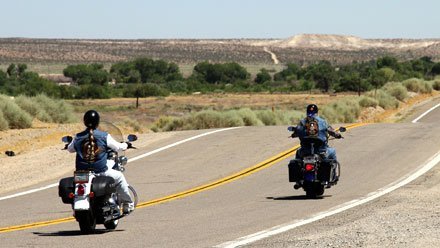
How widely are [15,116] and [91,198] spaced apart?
89.3ft

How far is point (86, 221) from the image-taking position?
1378 cm

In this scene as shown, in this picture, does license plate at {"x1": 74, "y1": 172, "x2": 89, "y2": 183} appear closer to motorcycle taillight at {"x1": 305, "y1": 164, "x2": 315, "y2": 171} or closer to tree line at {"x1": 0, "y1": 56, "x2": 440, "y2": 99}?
motorcycle taillight at {"x1": 305, "y1": 164, "x2": 315, "y2": 171}

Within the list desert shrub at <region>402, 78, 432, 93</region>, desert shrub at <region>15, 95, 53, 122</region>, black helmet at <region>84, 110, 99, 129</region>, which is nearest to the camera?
black helmet at <region>84, 110, 99, 129</region>

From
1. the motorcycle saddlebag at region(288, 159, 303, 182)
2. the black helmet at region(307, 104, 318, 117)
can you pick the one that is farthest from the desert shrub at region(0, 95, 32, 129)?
the black helmet at region(307, 104, 318, 117)

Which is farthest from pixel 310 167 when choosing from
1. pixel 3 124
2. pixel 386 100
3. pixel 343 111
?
pixel 386 100

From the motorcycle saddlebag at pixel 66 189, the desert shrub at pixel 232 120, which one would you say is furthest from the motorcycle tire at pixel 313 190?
the desert shrub at pixel 232 120

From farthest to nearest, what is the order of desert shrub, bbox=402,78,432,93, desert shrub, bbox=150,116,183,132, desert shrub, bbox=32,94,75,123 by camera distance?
desert shrub, bbox=402,78,432,93 → desert shrub, bbox=150,116,183,132 → desert shrub, bbox=32,94,75,123

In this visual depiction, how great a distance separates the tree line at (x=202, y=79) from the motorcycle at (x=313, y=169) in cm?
7050

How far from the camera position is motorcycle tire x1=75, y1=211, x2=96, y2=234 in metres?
13.6

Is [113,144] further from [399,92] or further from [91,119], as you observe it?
[399,92]

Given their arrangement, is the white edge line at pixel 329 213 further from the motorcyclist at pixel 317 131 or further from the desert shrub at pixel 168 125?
the desert shrub at pixel 168 125

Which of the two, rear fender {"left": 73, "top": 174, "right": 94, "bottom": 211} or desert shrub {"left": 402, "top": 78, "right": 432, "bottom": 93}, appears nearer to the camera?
rear fender {"left": 73, "top": 174, "right": 94, "bottom": 211}

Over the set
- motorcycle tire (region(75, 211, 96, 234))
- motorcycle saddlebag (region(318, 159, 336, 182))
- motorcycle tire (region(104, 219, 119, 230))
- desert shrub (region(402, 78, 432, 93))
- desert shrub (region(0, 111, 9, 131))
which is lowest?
desert shrub (region(402, 78, 432, 93))

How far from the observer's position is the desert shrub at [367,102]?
215 ft
